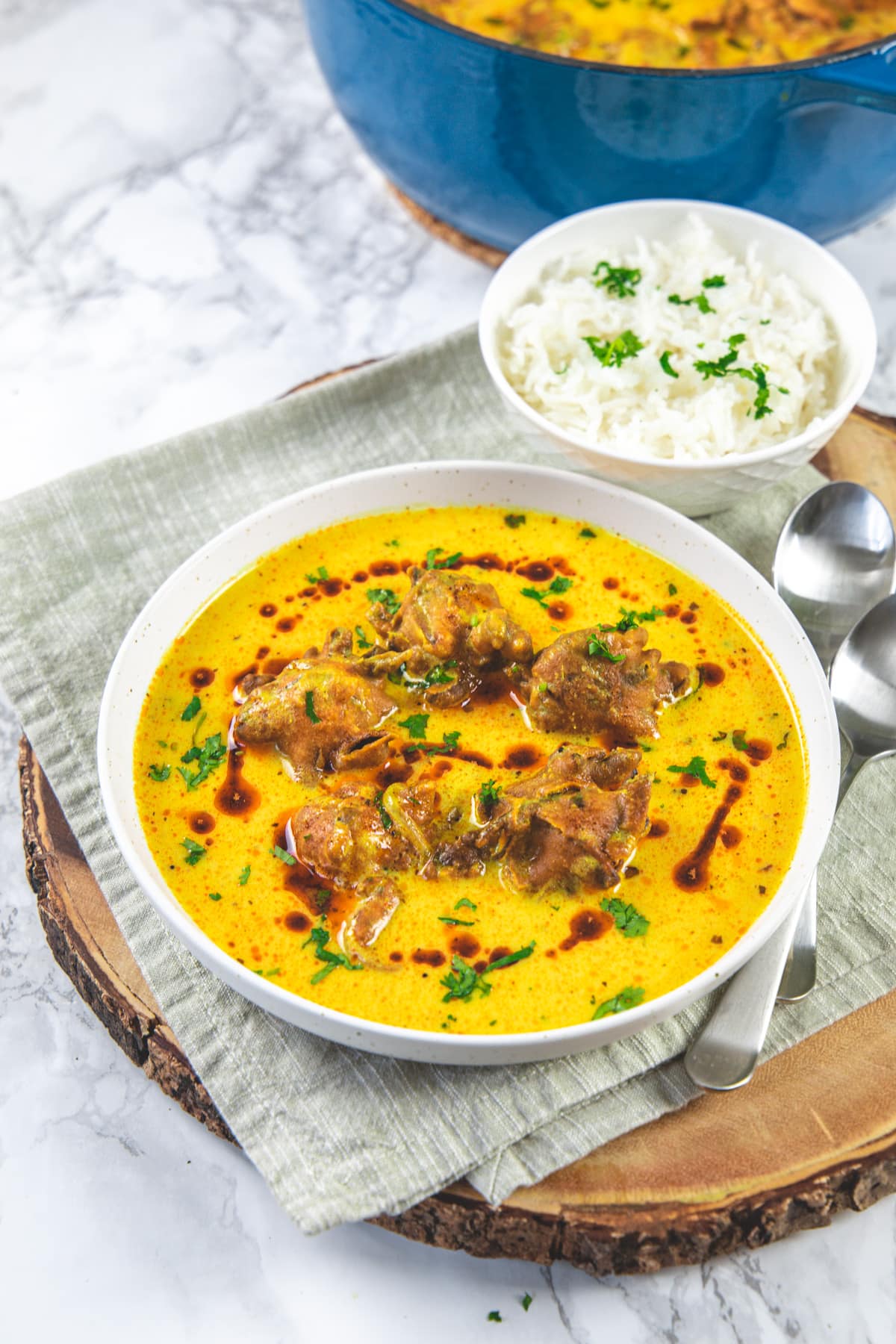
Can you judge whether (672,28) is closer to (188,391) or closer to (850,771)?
(188,391)

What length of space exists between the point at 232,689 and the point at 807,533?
1826 mm

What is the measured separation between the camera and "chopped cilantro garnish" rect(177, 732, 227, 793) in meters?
3.24

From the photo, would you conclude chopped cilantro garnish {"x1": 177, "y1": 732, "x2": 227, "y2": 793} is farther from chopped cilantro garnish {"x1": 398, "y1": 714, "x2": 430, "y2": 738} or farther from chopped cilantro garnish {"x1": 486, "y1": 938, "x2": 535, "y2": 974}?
chopped cilantro garnish {"x1": 486, "y1": 938, "x2": 535, "y2": 974}

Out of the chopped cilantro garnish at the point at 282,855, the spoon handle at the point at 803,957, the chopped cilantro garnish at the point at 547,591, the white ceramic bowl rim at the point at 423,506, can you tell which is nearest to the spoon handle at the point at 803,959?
the spoon handle at the point at 803,957

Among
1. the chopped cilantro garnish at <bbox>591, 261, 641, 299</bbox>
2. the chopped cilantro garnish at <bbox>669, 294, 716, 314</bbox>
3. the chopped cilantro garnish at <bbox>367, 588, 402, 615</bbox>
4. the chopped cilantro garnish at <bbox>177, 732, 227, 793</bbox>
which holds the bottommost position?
the chopped cilantro garnish at <bbox>367, 588, 402, 615</bbox>

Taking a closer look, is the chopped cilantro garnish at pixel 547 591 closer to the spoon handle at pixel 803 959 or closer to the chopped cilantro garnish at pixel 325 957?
the spoon handle at pixel 803 959

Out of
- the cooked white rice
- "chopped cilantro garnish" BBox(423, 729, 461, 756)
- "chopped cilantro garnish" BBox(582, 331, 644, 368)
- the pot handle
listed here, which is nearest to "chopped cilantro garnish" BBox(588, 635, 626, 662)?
"chopped cilantro garnish" BBox(423, 729, 461, 756)

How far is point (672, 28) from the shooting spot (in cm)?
493

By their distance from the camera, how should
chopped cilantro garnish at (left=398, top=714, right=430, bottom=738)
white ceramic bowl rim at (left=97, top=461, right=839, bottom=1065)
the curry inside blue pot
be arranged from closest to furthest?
white ceramic bowl rim at (left=97, top=461, right=839, bottom=1065), chopped cilantro garnish at (left=398, top=714, right=430, bottom=738), the curry inside blue pot

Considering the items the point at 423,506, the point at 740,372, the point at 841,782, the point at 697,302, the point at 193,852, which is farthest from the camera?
the point at 697,302

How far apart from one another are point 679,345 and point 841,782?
1.53 metres

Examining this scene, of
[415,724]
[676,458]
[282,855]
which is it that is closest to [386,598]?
[415,724]

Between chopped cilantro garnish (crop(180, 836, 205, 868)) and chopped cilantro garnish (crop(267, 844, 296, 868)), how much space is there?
6.4 inches

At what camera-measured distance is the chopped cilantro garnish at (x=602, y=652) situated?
130 inches
